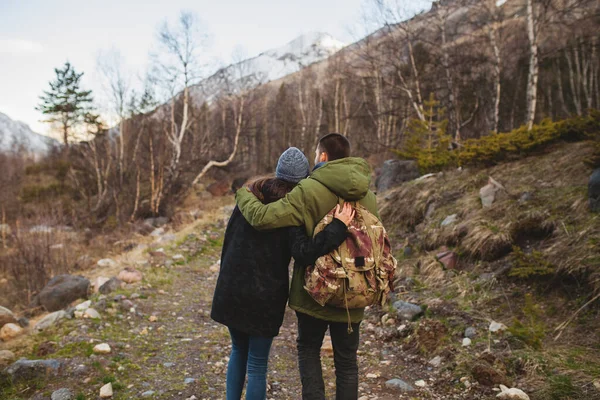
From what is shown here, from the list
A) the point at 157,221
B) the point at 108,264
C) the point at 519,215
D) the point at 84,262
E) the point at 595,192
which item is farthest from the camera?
the point at 157,221

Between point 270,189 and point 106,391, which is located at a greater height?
point 270,189

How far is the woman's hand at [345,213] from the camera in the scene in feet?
6.83

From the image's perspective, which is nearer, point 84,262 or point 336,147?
point 336,147

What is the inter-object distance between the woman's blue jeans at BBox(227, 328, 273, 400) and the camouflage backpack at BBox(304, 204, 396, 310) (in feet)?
1.74

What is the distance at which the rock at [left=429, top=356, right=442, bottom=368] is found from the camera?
11.3ft

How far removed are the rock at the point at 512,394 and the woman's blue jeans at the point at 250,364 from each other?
1.70 meters

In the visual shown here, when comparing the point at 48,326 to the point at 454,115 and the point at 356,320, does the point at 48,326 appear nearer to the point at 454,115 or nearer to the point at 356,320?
the point at 356,320

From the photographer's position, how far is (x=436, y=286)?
4898 millimetres

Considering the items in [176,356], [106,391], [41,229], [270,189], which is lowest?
[176,356]

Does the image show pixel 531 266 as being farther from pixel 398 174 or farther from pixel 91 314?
pixel 398 174

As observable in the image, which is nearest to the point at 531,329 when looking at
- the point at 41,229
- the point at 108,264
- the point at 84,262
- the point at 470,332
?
the point at 470,332

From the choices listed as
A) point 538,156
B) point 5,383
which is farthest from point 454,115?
point 5,383

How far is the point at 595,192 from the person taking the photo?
4258 mm

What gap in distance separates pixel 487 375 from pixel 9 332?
5.37 meters
